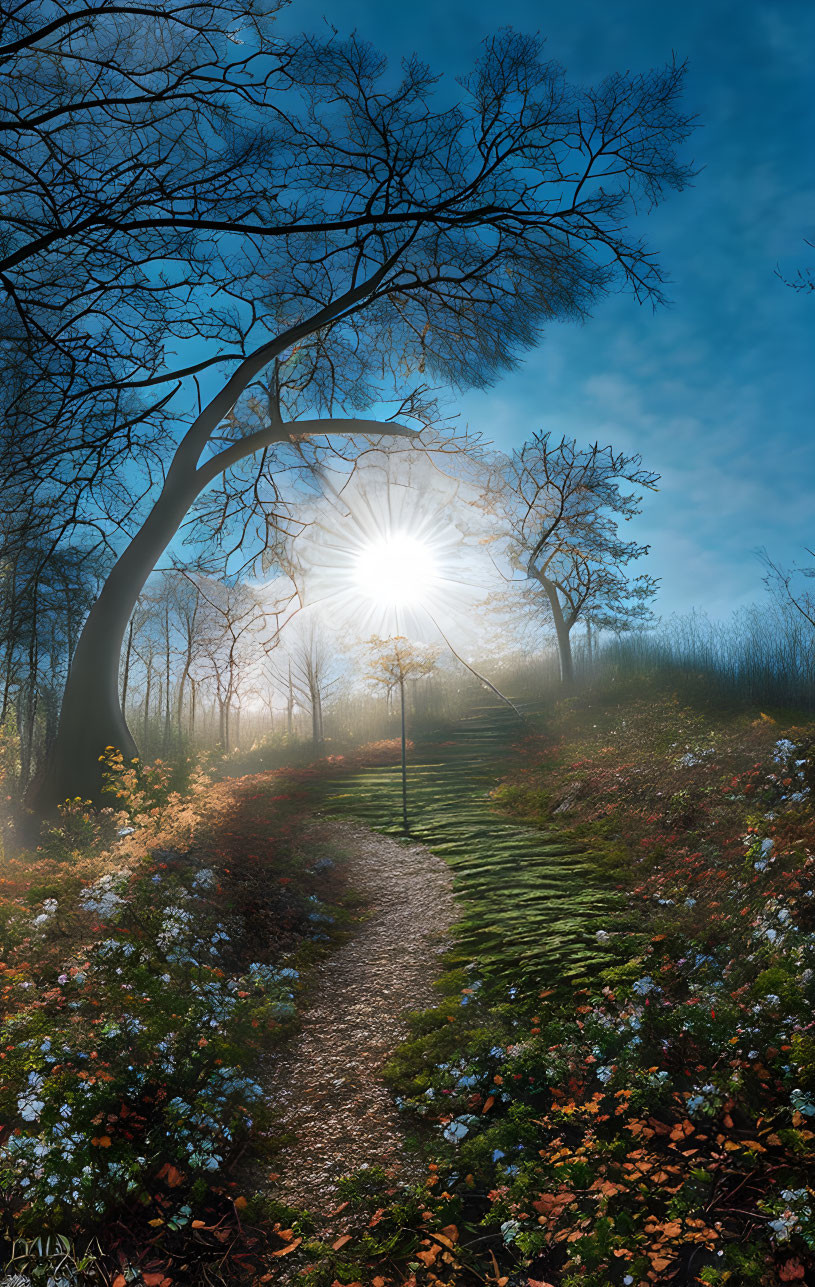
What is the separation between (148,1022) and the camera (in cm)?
470

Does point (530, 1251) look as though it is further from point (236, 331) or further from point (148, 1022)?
point (236, 331)

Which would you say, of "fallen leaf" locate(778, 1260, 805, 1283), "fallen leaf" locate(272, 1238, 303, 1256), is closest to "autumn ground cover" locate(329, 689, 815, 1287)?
"fallen leaf" locate(778, 1260, 805, 1283)

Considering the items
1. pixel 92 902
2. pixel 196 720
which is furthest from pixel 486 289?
pixel 196 720

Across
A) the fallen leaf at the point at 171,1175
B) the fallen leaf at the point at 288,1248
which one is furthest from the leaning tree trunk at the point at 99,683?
the fallen leaf at the point at 288,1248

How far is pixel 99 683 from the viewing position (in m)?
11.8

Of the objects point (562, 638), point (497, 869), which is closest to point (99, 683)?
point (497, 869)

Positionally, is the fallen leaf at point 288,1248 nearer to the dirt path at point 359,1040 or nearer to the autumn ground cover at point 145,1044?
the autumn ground cover at point 145,1044

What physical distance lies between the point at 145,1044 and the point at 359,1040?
1548mm

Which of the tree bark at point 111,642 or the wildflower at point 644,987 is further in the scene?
the tree bark at point 111,642

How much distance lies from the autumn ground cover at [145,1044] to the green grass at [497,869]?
164 cm

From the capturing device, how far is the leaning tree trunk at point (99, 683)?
11492 mm

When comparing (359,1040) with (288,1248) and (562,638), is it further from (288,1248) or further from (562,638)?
(562,638)

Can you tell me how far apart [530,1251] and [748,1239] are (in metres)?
0.94

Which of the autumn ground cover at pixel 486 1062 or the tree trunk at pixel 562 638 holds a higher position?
the tree trunk at pixel 562 638
